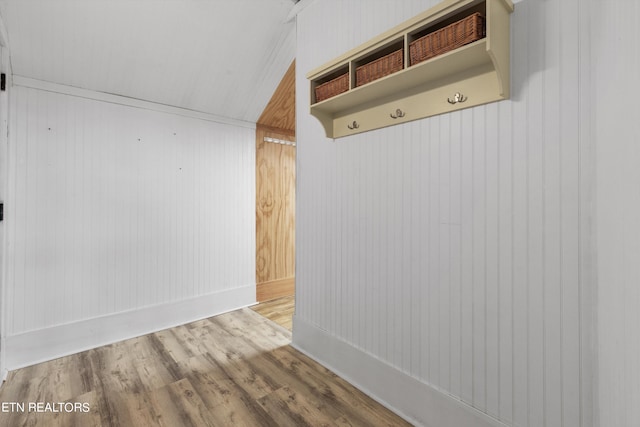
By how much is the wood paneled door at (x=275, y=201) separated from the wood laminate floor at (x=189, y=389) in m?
1.16

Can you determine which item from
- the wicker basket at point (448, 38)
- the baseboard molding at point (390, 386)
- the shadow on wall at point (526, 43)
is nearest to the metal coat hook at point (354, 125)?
the wicker basket at point (448, 38)

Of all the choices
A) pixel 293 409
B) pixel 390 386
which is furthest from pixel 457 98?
pixel 293 409

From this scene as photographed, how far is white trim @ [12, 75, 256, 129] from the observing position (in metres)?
2.28

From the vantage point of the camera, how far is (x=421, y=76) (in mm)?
1479

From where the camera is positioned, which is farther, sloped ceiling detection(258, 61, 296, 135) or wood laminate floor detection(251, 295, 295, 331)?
sloped ceiling detection(258, 61, 296, 135)

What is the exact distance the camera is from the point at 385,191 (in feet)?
5.84

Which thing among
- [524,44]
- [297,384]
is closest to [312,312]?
[297,384]

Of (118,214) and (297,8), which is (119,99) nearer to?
(118,214)

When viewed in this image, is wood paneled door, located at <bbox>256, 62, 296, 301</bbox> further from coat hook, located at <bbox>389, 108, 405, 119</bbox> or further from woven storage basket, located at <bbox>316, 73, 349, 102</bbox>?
coat hook, located at <bbox>389, 108, 405, 119</bbox>

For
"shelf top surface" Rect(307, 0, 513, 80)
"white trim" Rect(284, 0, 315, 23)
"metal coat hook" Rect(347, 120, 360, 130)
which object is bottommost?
"metal coat hook" Rect(347, 120, 360, 130)

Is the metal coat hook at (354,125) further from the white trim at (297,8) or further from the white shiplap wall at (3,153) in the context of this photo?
the white shiplap wall at (3,153)

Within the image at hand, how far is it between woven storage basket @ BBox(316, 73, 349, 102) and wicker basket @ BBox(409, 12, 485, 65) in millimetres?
452

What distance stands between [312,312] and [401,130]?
58.0 inches

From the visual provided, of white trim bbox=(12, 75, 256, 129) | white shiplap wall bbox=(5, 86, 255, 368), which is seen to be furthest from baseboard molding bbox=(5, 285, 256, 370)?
white trim bbox=(12, 75, 256, 129)
